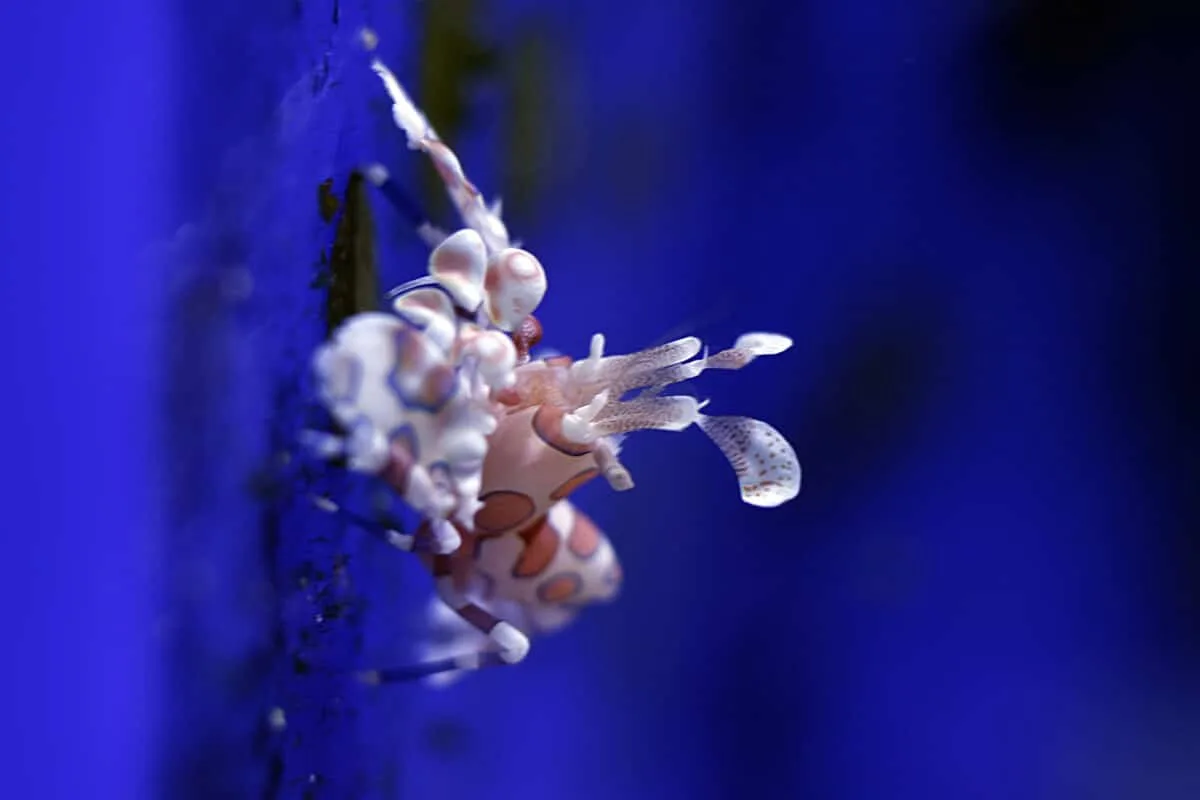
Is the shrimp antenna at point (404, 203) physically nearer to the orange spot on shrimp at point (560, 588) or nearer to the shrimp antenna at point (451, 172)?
the shrimp antenna at point (451, 172)

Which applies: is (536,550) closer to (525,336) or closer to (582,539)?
(582,539)

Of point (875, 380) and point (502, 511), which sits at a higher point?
point (875, 380)

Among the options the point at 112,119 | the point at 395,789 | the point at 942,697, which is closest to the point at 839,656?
the point at 942,697

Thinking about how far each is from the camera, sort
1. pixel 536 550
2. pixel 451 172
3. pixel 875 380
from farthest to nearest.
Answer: pixel 875 380
pixel 536 550
pixel 451 172

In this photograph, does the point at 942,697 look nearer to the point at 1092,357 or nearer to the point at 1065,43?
the point at 1092,357

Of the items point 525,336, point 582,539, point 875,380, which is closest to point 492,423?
point 525,336

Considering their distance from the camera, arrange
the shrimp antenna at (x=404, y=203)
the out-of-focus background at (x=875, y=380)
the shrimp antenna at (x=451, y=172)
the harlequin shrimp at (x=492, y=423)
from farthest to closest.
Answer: the out-of-focus background at (x=875, y=380) < the shrimp antenna at (x=404, y=203) < the shrimp antenna at (x=451, y=172) < the harlequin shrimp at (x=492, y=423)

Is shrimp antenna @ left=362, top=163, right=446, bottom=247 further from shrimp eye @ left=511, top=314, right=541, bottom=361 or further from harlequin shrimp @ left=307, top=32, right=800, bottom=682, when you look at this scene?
shrimp eye @ left=511, top=314, right=541, bottom=361

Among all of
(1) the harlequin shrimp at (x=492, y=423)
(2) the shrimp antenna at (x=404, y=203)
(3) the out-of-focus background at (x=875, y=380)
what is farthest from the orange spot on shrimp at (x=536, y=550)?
(3) the out-of-focus background at (x=875, y=380)

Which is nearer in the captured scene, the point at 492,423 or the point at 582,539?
the point at 492,423
